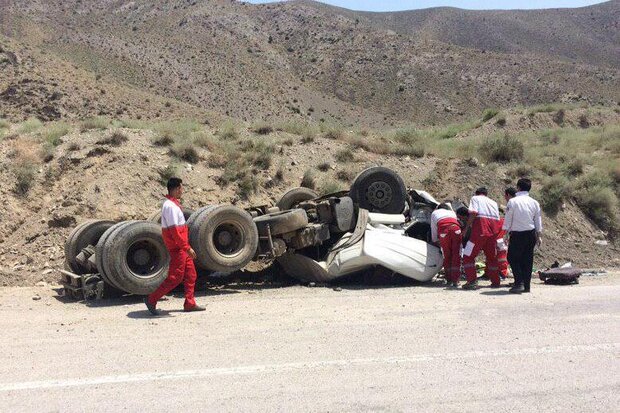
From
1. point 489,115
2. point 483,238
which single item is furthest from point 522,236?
point 489,115

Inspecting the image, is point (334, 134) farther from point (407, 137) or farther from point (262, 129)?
point (407, 137)

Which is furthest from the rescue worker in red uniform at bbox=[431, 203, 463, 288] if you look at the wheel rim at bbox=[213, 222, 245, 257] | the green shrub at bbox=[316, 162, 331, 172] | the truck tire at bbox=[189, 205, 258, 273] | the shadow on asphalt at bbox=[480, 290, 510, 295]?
the green shrub at bbox=[316, 162, 331, 172]

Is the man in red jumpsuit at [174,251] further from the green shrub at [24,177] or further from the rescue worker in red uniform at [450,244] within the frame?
the green shrub at [24,177]

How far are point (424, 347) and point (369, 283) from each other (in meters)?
4.41

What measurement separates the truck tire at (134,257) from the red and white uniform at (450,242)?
461cm

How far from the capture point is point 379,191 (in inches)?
507

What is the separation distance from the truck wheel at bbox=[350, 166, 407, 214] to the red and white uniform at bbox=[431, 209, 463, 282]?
2.29 meters

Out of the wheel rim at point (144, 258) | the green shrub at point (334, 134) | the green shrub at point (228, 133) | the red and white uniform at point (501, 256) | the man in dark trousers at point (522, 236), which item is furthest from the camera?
the green shrub at point (334, 134)

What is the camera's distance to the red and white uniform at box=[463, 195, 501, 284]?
1005cm

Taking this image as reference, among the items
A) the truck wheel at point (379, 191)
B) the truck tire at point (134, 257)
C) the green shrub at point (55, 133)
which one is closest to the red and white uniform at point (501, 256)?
the truck wheel at point (379, 191)

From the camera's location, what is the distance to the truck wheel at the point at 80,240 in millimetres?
9648

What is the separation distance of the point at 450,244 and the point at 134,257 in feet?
17.0

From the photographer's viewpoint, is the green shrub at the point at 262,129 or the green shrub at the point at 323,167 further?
the green shrub at the point at 262,129

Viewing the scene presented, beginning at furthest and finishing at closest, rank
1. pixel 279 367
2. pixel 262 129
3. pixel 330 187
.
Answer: pixel 262 129 < pixel 330 187 < pixel 279 367
